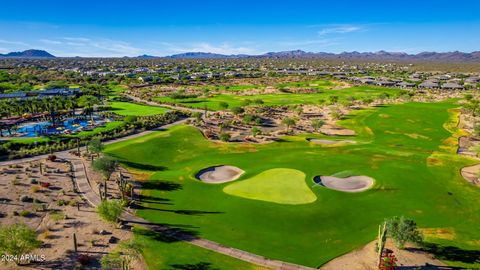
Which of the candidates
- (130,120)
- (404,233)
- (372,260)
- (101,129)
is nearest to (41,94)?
(130,120)

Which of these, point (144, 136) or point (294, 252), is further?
point (144, 136)

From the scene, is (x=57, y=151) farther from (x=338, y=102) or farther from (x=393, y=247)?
(x=338, y=102)

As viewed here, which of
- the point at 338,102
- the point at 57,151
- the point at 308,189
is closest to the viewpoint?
the point at 308,189

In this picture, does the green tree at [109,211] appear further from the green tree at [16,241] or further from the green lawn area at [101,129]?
the green lawn area at [101,129]

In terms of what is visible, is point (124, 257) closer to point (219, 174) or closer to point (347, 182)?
point (219, 174)

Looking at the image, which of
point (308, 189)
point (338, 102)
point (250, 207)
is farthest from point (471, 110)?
point (250, 207)

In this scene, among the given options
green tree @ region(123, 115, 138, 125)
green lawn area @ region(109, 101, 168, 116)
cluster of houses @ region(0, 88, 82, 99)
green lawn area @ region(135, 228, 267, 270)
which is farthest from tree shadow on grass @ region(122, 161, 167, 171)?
cluster of houses @ region(0, 88, 82, 99)
